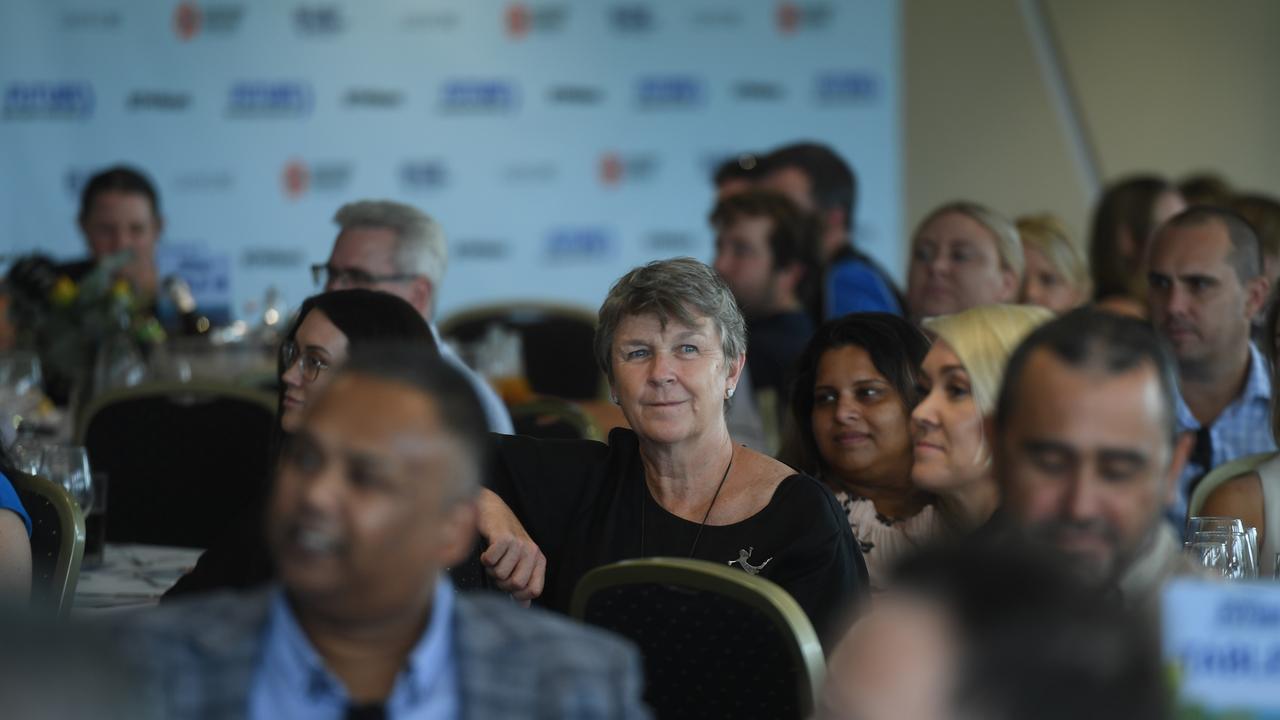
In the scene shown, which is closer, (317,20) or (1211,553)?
(1211,553)

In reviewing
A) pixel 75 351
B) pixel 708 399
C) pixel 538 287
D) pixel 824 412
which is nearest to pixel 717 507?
pixel 708 399

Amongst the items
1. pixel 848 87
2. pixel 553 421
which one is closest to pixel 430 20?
pixel 848 87

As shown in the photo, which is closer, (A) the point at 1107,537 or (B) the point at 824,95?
(A) the point at 1107,537

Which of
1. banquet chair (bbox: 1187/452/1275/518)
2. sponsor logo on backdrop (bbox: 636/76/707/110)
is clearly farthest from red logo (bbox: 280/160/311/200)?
banquet chair (bbox: 1187/452/1275/518)

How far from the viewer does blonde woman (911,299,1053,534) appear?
2.27 metres

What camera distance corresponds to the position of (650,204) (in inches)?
355

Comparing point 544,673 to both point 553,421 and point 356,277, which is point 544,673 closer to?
point 553,421

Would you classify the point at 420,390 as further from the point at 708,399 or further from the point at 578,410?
the point at 578,410

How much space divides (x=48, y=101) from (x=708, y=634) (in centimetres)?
752

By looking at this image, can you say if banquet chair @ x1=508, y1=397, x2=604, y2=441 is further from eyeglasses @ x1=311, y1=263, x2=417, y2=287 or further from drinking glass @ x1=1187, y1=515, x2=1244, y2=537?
drinking glass @ x1=1187, y1=515, x2=1244, y2=537

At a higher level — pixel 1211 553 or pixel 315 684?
pixel 315 684

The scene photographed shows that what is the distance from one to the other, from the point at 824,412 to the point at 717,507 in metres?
0.55

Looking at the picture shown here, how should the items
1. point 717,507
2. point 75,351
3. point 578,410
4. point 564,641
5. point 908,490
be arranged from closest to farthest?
1. point 564,641
2. point 717,507
3. point 908,490
4. point 578,410
5. point 75,351

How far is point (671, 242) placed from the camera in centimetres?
905
